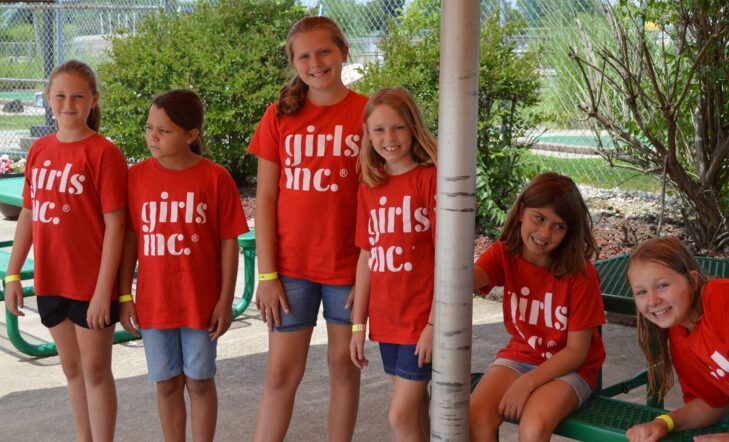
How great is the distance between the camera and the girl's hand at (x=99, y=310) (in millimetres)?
3334

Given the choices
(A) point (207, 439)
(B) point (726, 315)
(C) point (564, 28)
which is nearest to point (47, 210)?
(A) point (207, 439)

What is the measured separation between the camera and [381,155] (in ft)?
10.3

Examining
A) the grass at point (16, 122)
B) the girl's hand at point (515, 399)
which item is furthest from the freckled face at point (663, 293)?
the grass at point (16, 122)

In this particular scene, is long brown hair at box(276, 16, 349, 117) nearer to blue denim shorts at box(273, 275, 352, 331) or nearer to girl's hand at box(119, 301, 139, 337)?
blue denim shorts at box(273, 275, 352, 331)

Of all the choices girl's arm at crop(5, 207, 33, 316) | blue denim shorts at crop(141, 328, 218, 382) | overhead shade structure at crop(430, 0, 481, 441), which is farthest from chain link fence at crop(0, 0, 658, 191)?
overhead shade structure at crop(430, 0, 481, 441)

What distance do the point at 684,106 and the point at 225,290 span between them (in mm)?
4770

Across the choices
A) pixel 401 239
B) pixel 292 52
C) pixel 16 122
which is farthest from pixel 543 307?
pixel 16 122

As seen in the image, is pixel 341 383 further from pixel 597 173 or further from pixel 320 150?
pixel 597 173

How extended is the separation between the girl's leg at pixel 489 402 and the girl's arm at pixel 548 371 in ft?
0.12

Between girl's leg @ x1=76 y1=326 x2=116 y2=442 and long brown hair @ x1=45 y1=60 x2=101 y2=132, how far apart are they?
756mm

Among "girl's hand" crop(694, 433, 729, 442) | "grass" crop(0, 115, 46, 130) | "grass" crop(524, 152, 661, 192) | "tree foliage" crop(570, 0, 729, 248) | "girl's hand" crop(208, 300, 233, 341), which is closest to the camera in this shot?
"girl's hand" crop(694, 433, 729, 442)

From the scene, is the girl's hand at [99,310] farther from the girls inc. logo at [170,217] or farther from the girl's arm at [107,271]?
the girls inc. logo at [170,217]

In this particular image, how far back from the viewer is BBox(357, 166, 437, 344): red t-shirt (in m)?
3.04

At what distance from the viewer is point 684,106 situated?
278 inches
